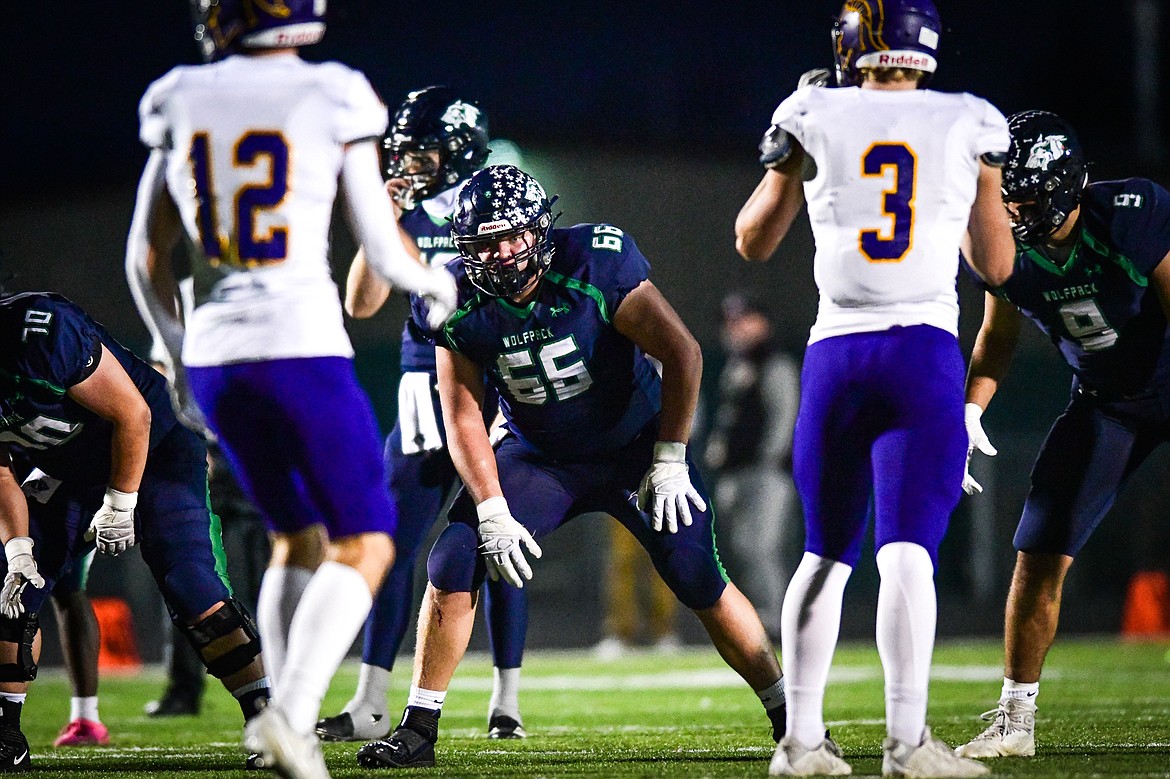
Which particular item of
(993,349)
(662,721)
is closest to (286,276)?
(993,349)

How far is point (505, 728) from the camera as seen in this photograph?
531cm

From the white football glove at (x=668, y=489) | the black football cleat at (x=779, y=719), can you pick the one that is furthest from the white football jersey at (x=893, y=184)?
the black football cleat at (x=779, y=719)

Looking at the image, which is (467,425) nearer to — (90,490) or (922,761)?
(90,490)

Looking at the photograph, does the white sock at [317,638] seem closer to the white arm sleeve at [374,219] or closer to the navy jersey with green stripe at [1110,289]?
the white arm sleeve at [374,219]

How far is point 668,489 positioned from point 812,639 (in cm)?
73

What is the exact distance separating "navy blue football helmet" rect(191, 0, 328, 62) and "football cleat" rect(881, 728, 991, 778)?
7.06 ft

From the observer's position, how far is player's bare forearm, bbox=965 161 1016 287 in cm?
368

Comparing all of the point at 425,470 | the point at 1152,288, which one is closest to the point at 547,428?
the point at 425,470

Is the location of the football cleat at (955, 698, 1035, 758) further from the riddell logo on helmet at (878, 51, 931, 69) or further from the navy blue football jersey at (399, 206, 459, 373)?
the navy blue football jersey at (399, 206, 459, 373)

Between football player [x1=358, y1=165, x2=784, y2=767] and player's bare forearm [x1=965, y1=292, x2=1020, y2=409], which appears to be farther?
player's bare forearm [x1=965, y1=292, x2=1020, y2=409]

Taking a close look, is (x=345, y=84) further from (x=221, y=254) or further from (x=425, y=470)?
(x=425, y=470)

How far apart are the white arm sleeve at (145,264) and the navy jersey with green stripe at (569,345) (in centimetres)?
96

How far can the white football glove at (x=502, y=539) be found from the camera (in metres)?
4.24

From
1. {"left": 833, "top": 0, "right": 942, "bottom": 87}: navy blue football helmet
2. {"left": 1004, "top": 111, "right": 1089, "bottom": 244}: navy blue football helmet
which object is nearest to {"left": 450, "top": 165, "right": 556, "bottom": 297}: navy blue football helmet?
{"left": 833, "top": 0, "right": 942, "bottom": 87}: navy blue football helmet
